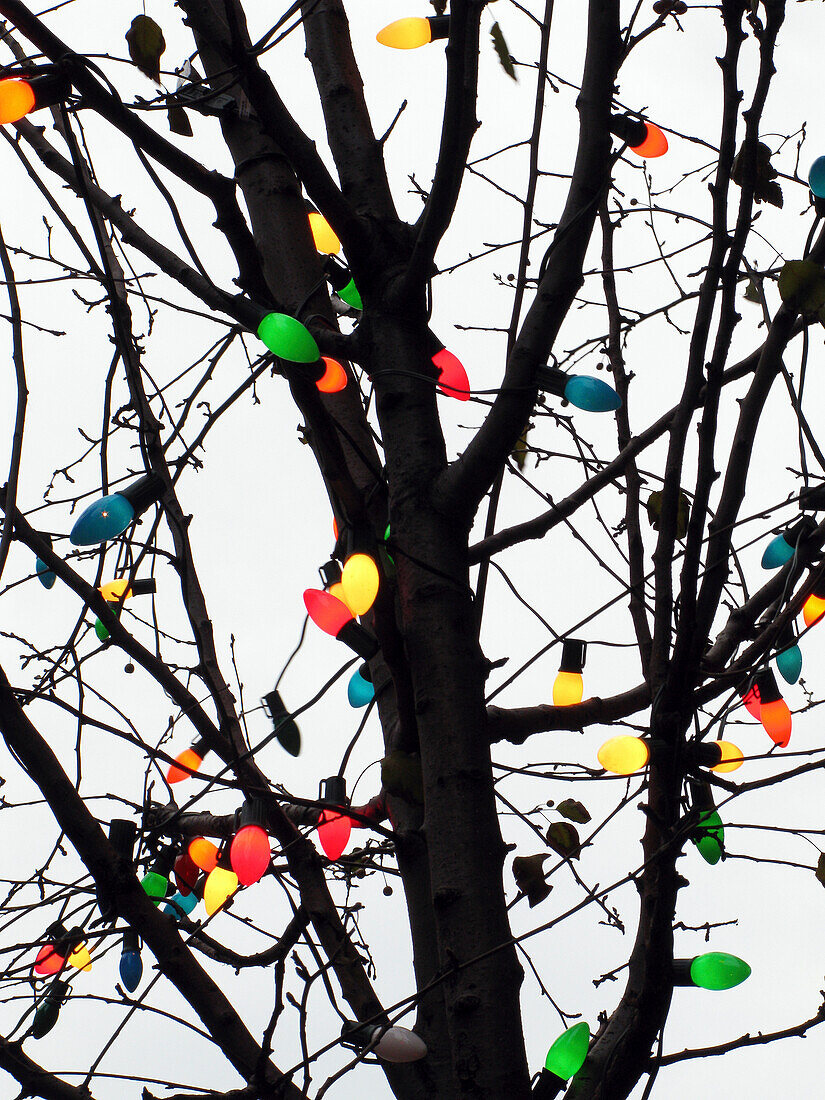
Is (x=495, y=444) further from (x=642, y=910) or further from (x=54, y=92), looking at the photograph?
(x=54, y=92)

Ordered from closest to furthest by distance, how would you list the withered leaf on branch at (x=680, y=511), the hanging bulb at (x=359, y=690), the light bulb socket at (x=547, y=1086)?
the light bulb socket at (x=547, y=1086)
the withered leaf on branch at (x=680, y=511)
the hanging bulb at (x=359, y=690)

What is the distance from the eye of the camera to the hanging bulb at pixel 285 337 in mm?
1443

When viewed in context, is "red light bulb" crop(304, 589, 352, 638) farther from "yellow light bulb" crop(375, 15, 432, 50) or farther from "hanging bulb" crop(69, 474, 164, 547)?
"yellow light bulb" crop(375, 15, 432, 50)

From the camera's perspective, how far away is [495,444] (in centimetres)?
135

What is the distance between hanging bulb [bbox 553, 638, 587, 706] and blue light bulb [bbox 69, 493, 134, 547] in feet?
2.70

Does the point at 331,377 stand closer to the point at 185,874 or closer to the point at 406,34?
the point at 406,34

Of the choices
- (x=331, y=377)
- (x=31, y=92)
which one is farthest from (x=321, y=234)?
(x=31, y=92)

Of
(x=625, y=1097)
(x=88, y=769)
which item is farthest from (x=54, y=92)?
(x=88, y=769)

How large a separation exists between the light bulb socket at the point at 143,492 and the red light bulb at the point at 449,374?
523 millimetres

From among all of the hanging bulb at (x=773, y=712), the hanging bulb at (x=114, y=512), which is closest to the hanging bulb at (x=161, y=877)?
the hanging bulb at (x=114, y=512)

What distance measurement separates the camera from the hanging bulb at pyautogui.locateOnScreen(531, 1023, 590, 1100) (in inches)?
47.7

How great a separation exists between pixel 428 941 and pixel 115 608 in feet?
2.62

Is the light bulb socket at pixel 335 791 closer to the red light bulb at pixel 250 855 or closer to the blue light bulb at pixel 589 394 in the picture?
the red light bulb at pixel 250 855

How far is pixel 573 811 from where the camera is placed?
1543 millimetres
